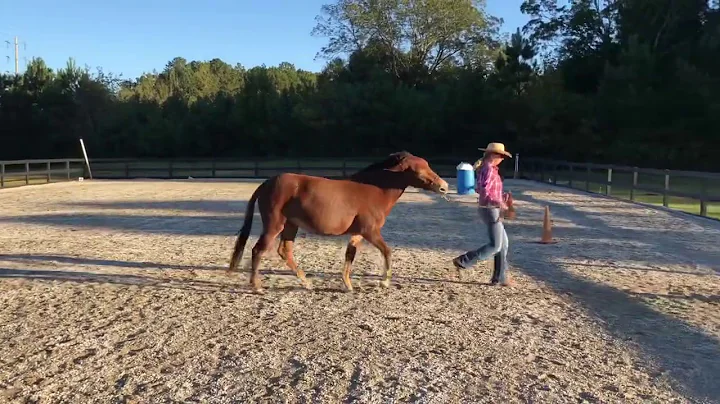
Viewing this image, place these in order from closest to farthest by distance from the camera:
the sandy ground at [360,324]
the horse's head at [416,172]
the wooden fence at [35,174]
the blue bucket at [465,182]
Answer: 1. the sandy ground at [360,324]
2. the horse's head at [416,172]
3. the blue bucket at [465,182]
4. the wooden fence at [35,174]

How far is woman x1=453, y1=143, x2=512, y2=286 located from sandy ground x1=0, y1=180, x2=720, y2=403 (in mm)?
327

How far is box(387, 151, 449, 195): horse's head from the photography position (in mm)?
6566

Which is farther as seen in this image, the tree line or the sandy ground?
the tree line

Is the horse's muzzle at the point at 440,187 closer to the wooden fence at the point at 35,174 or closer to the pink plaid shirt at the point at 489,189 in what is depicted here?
the pink plaid shirt at the point at 489,189

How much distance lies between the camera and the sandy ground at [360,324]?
3.86 metres

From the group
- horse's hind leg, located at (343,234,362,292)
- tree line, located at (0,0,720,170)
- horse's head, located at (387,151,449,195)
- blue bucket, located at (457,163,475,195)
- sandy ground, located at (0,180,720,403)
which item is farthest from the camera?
tree line, located at (0,0,720,170)

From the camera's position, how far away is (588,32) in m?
38.9

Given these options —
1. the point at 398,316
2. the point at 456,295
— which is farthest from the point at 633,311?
the point at 398,316

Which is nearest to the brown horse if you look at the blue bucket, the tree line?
the blue bucket

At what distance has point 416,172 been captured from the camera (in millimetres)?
6555

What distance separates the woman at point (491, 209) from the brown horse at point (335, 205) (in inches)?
17.5

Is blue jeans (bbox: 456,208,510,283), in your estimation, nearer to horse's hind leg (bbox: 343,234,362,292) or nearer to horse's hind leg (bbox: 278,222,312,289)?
horse's hind leg (bbox: 343,234,362,292)

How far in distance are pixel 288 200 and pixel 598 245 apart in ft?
18.1

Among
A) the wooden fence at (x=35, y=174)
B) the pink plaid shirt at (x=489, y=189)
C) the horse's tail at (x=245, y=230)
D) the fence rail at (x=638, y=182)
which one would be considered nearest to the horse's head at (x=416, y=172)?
the pink plaid shirt at (x=489, y=189)
